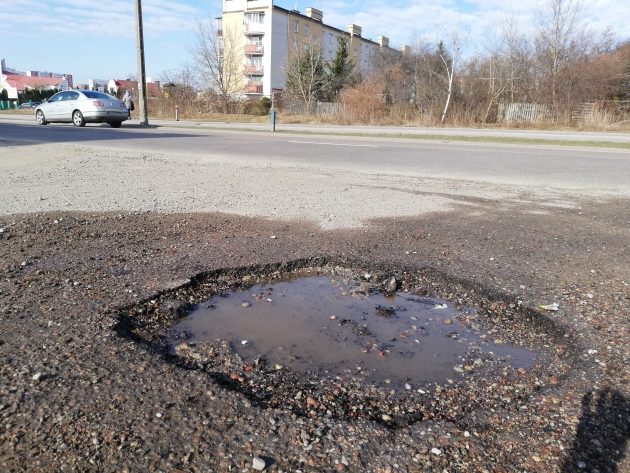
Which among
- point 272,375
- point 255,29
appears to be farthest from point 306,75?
point 272,375

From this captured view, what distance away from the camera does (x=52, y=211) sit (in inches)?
247

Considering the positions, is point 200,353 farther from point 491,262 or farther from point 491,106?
point 491,106

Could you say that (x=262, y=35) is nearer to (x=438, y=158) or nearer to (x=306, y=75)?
(x=306, y=75)

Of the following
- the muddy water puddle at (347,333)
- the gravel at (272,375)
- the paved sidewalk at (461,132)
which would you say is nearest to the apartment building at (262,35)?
the paved sidewalk at (461,132)

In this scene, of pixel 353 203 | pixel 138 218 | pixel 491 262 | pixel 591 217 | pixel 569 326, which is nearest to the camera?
pixel 569 326

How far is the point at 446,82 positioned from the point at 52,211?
1298 inches

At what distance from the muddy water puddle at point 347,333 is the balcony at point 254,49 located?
64960 millimetres

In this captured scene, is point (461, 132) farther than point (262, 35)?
No

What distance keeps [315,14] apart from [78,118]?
56.5 meters

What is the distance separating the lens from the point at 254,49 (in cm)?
6384

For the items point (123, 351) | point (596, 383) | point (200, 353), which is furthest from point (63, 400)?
point (596, 383)

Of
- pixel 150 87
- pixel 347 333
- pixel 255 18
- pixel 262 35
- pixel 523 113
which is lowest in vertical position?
pixel 347 333

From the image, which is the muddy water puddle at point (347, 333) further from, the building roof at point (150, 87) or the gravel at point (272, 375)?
the building roof at point (150, 87)

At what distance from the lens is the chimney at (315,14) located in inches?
2719
